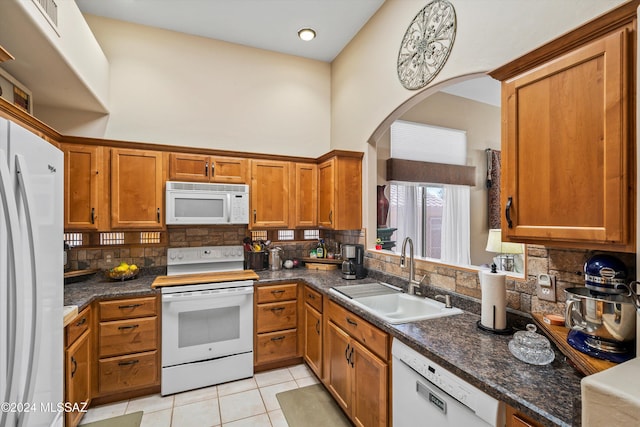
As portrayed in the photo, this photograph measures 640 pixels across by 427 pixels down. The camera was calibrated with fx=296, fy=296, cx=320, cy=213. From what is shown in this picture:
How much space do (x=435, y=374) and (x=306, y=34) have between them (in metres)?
3.30

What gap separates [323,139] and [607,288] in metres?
3.18

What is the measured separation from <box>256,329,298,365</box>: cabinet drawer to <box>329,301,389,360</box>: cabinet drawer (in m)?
0.76

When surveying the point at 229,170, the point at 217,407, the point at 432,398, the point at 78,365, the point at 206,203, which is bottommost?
the point at 217,407

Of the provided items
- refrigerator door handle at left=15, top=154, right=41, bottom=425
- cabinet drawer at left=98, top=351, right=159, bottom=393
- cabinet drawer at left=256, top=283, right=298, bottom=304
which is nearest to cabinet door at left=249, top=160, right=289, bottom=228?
cabinet drawer at left=256, top=283, right=298, bottom=304

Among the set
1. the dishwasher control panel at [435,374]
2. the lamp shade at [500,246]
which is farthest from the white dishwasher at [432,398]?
the lamp shade at [500,246]

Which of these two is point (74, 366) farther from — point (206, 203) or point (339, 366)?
point (339, 366)

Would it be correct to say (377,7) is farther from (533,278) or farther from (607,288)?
(607,288)

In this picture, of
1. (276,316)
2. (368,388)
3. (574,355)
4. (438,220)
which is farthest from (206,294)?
(438,220)

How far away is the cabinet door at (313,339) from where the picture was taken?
2568 mm

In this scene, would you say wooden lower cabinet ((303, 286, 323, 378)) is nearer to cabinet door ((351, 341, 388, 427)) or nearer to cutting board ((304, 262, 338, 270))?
cutting board ((304, 262, 338, 270))

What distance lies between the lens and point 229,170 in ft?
10.1

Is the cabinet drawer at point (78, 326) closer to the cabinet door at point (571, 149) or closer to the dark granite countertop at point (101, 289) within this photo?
the dark granite countertop at point (101, 289)

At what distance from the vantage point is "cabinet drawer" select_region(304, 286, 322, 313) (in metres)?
2.60

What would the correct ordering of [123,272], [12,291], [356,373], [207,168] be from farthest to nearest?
[207,168]
[123,272]
[356,373]
[12,291]
